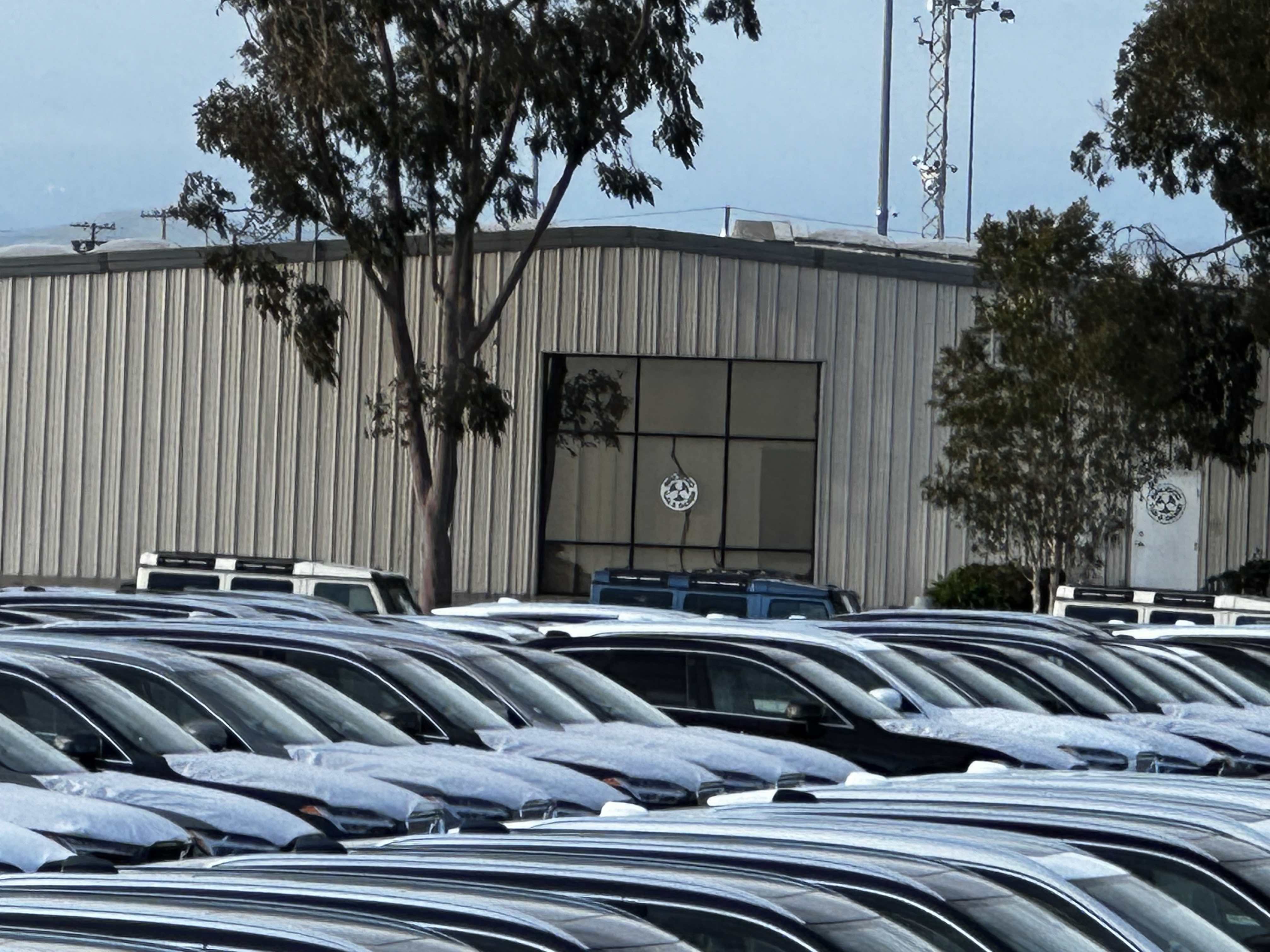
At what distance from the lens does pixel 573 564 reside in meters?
35.8

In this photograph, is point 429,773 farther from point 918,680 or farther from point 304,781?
point 918,680

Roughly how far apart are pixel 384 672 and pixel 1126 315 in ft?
71.5

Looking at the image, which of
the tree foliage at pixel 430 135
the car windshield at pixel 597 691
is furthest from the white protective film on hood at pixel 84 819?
the tree foliage at pixel 430 135

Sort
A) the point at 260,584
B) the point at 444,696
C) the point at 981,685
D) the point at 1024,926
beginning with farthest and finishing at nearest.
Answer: the point at 260,584
the point at 981,685
the point at 444,696
the point at 1024,926

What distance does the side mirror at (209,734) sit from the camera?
1016cm

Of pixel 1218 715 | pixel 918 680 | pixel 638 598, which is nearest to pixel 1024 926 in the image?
pixel 918 680

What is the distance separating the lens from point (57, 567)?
3647cm

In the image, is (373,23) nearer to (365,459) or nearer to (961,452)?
(365,459)

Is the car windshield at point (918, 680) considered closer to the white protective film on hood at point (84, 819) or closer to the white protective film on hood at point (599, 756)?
the white protective film on hood at point (599, 756)

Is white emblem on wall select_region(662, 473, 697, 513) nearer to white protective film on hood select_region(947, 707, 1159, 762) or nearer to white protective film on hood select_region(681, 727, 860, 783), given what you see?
white protective film on hood select_region(947, 707, 1159, 762)

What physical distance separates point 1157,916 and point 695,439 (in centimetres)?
3052

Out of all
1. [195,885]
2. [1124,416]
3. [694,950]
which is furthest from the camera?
[1124,416]

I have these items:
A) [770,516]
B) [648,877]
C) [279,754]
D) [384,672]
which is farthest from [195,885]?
[770,516]

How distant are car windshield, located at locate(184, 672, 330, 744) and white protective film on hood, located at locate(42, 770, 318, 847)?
1488mm
